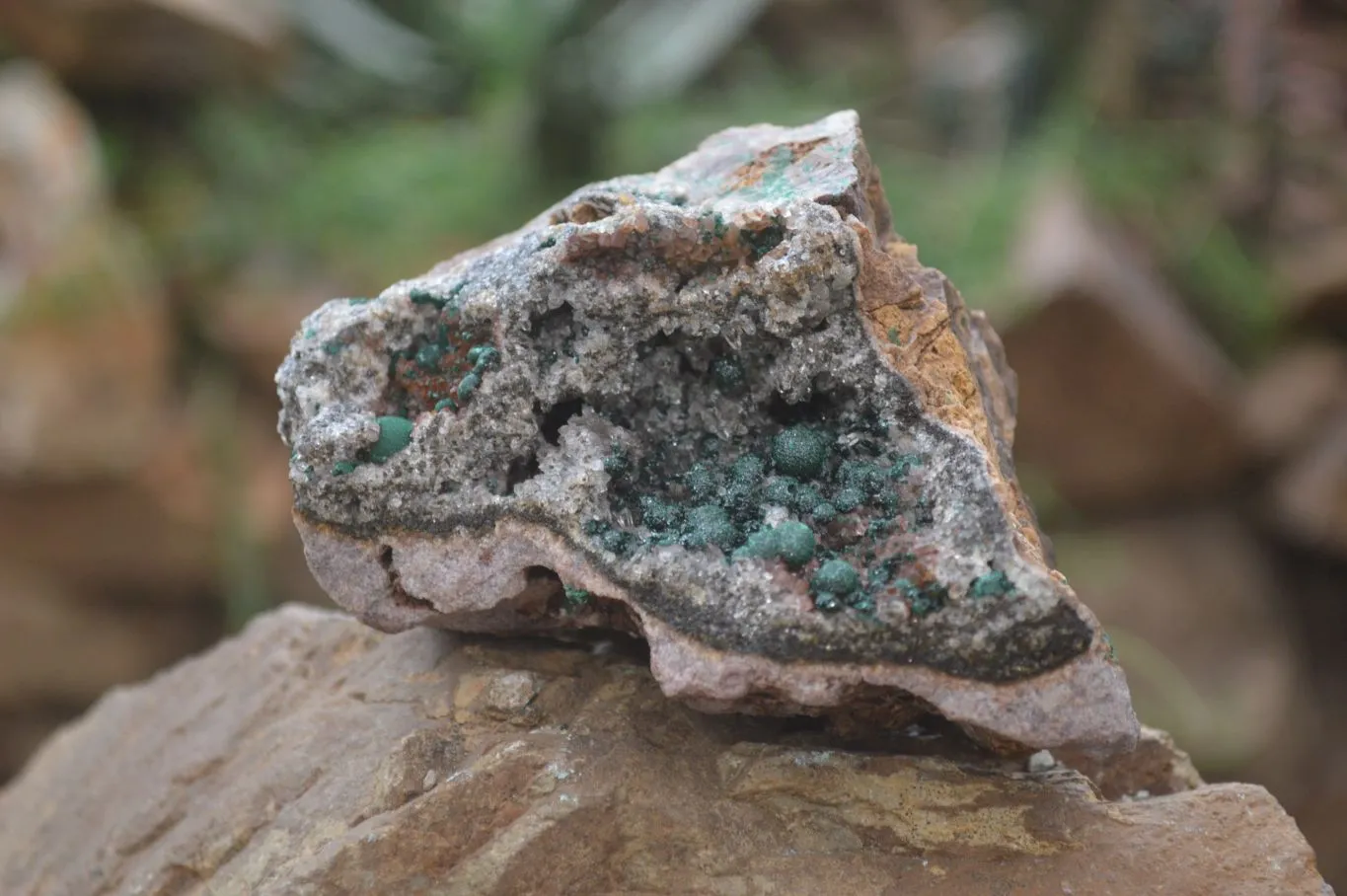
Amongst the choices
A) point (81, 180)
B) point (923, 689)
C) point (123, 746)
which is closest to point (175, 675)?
point (123, 746)

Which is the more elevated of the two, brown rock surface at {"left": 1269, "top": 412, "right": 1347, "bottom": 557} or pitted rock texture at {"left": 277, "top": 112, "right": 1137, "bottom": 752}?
pitted rock texture at {"left": 277, "top": 112, "right": 1137, "bottom": 752}

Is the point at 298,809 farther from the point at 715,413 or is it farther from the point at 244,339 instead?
the point at 244,339

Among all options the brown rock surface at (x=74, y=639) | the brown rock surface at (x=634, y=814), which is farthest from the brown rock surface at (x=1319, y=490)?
the brown rock surface at (x=74, y=639)

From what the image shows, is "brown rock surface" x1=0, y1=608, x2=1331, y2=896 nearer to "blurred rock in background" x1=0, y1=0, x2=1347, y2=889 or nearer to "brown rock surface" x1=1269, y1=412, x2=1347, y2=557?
"blurred rock in background" x1=0, y1=0, x2=1347, y2=889

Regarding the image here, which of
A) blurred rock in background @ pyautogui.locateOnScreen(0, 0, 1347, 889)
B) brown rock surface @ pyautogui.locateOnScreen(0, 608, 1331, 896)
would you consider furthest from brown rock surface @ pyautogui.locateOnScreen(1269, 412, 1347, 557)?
brown rock surface @ pyautogui.locateOnScreen(0, 608, 1331, 896)

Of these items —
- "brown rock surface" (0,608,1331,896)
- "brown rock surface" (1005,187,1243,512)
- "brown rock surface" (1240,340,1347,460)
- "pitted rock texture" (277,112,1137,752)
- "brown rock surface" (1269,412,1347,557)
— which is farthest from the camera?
"brown rock surface" (1240,340,1347,460)

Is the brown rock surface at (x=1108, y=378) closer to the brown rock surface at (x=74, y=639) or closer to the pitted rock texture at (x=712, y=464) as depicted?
the pitted rock texture at (x=712, y=464)

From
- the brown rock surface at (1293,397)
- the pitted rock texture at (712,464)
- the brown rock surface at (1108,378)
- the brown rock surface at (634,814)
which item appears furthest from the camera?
the brown rock surface at (1293,397)
